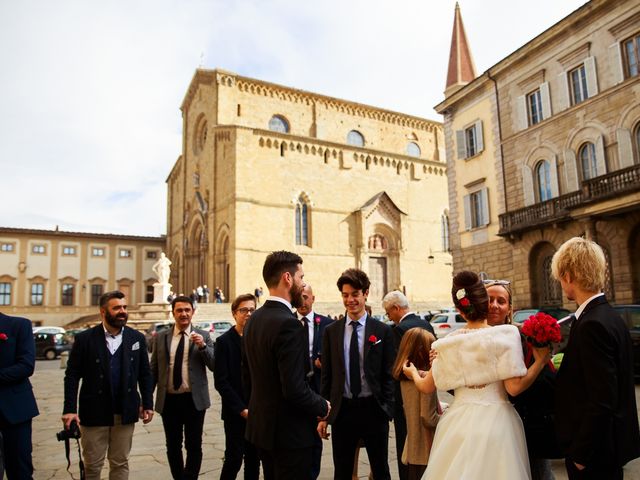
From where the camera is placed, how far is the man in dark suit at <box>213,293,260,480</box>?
4.70 metres

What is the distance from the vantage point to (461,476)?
8.88 feet

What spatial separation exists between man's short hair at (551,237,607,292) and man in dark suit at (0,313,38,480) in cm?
421

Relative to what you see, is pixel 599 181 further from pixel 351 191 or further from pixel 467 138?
pixel 351 191

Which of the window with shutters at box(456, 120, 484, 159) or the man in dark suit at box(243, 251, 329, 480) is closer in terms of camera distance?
the man in dark suit at box(243, 251, 329, 480)

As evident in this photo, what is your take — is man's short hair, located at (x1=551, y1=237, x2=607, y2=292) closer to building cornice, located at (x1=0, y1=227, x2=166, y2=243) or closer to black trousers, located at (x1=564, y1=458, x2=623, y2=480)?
black trousers, located at (x1=564, y1=458, x2=623, y2=480)

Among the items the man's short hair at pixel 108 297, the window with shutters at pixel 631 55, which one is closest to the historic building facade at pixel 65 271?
the window with shutters at pixel 631 55

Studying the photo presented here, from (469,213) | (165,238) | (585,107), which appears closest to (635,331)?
(585,107)

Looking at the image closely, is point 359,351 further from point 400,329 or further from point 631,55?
point 631,55

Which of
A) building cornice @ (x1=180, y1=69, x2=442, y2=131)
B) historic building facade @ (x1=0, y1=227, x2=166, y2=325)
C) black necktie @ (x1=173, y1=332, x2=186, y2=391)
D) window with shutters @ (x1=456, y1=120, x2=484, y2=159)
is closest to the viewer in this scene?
black necktie @ (x1=173, y1=332, x2=186, y2=391)

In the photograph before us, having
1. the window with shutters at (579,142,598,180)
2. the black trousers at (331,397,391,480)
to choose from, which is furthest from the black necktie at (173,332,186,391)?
the window with shutters at (579,142,598,180)

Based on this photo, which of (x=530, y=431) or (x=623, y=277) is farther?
(x=623, y=277)

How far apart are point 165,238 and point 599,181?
122 feet

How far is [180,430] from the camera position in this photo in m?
5.05

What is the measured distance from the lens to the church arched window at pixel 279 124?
3567 cm
